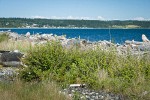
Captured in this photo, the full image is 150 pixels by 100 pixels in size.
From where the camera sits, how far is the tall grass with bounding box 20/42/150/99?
9641 mm

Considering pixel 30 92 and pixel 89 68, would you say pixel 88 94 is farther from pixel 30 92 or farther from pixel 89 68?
pixel 30 92

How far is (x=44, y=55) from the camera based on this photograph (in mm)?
10641

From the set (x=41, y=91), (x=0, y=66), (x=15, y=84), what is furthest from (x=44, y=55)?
(x=0, y=66)

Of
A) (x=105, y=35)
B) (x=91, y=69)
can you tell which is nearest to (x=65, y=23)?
(x=105, y=35)

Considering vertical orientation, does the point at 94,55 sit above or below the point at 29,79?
above

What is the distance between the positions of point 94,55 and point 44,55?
66.6 inches

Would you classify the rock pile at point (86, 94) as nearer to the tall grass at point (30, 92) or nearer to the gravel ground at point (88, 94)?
the gravel ground at point (88, 94)

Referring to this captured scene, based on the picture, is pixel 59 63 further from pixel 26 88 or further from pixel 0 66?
pixel 0 66

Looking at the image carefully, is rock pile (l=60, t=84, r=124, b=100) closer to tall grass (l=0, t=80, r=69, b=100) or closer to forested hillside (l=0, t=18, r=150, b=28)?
tall grass (l=0, t=80, r=69, b=100)

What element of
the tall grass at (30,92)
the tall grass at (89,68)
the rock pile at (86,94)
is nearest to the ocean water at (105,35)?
the tall grass at (89,68)

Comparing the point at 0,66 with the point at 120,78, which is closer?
the point at 120,78

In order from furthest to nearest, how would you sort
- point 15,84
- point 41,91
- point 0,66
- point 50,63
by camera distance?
1. point 0,66
2. point 50,63
3. point 15,84
4. point 41,91

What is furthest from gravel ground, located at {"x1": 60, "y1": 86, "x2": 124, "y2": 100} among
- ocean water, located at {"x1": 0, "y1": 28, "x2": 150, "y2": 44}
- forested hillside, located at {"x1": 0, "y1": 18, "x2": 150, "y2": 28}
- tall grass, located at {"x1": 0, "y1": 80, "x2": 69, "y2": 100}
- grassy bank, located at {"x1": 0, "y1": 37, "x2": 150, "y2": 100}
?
forested hillside, located at {"x1": 0, "y1": 18, "x2": 150, "y2": 28}

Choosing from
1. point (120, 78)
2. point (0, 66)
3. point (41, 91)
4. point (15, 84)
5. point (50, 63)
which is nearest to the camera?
point (41, 91)
